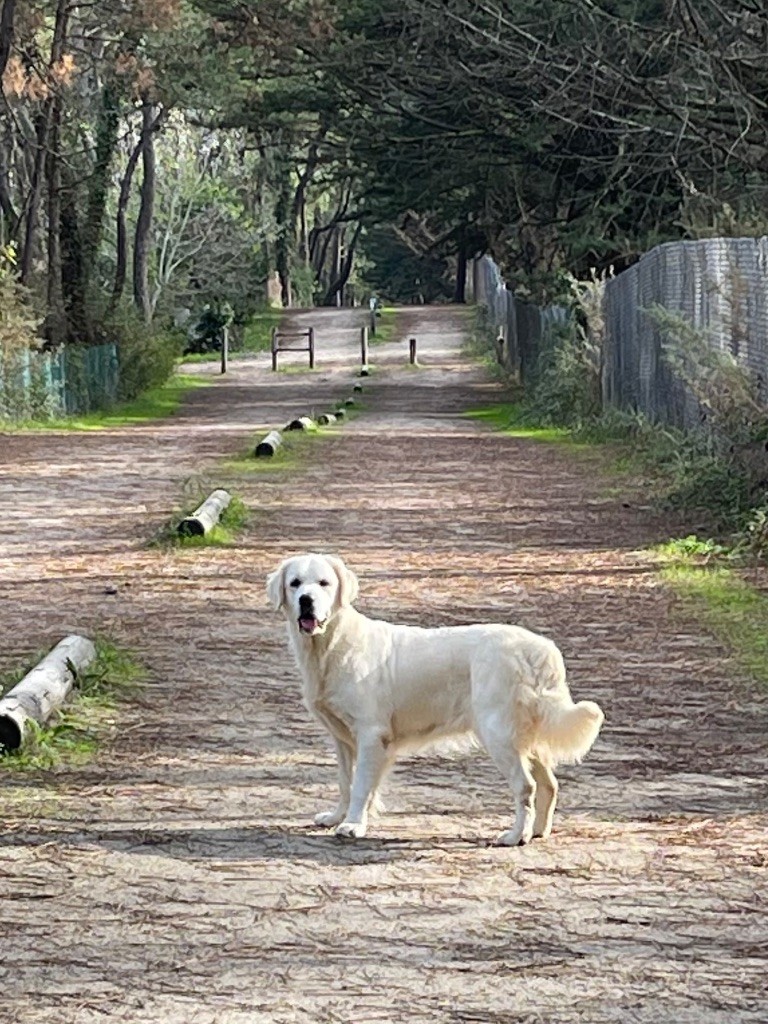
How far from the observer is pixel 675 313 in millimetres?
23109

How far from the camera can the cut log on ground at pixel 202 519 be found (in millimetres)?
16812

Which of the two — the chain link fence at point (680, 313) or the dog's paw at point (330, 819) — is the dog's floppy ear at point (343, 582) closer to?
the dog's paw at point (330, 819)

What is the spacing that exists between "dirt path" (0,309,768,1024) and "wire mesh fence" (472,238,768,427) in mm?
4019

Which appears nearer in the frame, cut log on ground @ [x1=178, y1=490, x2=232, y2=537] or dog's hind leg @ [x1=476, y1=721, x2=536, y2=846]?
dog's hind leg @ [x1=476, y1=721, x2=536, y2=846]

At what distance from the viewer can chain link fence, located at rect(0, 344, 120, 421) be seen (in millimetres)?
34656

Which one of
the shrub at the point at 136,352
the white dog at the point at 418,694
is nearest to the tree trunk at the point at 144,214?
the shrub at the point at 136,352

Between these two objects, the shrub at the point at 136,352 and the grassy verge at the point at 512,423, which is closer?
the grassy verge at the point at 512,423

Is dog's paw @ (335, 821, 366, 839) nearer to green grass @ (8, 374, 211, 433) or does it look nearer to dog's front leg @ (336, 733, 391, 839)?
dog's front leg @ (336, 733, 391, 839)

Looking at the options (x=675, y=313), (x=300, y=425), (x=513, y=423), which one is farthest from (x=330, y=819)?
(x=513, y=423)

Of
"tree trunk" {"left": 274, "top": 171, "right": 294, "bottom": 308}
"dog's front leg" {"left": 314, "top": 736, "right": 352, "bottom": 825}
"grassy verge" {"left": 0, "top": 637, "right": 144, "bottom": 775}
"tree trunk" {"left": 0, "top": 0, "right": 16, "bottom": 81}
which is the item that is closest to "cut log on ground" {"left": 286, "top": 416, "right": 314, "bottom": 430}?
"tree trunk" {"left": 0, "top": 0, "right": 16, "bottom": 81}

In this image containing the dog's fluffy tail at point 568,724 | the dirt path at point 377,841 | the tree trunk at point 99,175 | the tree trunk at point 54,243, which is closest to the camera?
the dirt path at point 377,841

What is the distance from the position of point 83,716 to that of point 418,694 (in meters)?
2.52

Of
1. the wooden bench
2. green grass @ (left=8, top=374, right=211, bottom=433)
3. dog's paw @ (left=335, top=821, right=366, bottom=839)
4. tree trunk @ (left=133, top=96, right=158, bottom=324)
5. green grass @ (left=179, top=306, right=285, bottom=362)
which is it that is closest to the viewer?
dog's paw @ (left=335, top=821, right=366, bottom=839)

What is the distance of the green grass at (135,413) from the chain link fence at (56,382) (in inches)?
8.4
